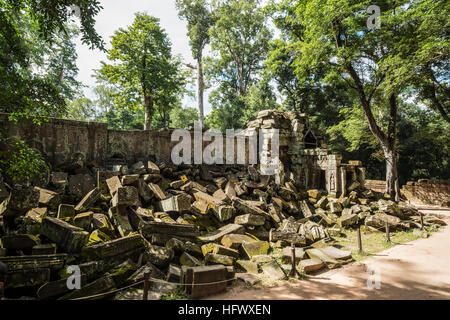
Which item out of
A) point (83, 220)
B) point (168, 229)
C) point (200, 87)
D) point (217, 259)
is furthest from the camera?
point (200, 87)

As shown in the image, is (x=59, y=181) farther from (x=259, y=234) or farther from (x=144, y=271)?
(x=259, y=234)

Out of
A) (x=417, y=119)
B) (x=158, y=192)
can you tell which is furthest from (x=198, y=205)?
(x=417, y=119)

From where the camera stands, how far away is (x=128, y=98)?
1397 cm

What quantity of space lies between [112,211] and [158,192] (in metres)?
1.42

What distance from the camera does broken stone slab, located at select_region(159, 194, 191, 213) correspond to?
5.91 meters

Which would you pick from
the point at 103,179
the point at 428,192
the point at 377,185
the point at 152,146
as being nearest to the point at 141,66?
the point at 152,146

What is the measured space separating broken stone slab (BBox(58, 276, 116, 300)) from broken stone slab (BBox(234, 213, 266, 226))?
371 centimetres

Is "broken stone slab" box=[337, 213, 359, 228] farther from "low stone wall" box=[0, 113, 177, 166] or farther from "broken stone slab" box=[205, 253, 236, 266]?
"low stone wall" box=[0, 113, 177, 166]

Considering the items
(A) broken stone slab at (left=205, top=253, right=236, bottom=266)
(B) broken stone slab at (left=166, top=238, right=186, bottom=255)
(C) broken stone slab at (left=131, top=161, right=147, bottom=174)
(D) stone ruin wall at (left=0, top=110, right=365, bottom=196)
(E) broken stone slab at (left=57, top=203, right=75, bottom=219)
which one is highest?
(D) stone ruin wall at (left=0, top=110, right=365, bottom=196)

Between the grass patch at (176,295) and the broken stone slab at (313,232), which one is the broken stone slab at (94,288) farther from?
the broken stone slab at (313,232)

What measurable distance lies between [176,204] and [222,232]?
59.1 inches

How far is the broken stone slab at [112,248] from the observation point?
12.8 feet

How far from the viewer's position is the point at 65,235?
382 centimetres

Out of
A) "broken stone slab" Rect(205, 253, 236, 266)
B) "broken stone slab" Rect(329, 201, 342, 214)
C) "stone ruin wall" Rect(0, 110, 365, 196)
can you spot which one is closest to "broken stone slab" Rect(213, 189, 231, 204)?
"broken stone slab" Rect(205, 253, 236, 266)
